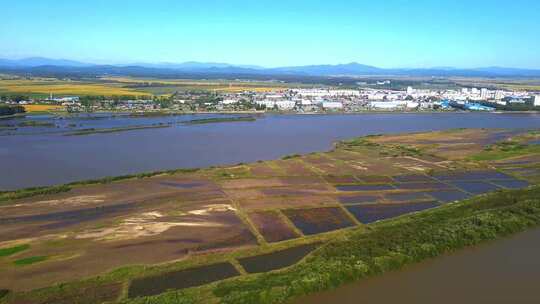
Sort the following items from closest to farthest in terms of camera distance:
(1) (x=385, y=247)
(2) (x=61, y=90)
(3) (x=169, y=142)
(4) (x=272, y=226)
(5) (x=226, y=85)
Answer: (1) (x=385, y=247) → (4) (x=272, y=226) → (3) (x=169, y=142) → (2) (x=61, y=90) → (5) (x=226, y=85)

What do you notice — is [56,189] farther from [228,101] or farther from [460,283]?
[228,101]

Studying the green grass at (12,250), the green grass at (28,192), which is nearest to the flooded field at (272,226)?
the green grass at (12,250)

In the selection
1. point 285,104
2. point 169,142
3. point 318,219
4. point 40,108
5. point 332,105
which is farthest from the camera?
point 332,105

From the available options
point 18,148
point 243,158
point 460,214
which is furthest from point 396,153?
point 18,148

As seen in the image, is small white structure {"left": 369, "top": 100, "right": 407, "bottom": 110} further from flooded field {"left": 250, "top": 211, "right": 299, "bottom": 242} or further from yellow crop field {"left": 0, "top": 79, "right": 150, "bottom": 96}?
flooded field {"left": 250, "top": 211, "right": 299, "bottom": 242}

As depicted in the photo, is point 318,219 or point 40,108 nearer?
point 318,219

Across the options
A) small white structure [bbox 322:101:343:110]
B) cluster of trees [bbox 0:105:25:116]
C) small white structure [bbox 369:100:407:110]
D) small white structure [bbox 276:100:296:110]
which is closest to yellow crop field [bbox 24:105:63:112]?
cluster of trees [bbox 0:105:25:116]

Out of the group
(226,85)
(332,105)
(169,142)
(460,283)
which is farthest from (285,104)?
(460,283)
